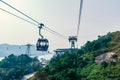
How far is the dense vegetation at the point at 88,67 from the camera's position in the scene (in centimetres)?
5103

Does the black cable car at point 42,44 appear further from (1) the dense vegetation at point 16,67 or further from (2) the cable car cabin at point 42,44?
(1) the dense vegetation at point 16,67

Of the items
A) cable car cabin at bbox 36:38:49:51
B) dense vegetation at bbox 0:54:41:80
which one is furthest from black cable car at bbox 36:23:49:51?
dense vegetation at bbox 0:54:41:80

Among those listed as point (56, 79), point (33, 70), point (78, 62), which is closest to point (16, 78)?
point (33, 70)

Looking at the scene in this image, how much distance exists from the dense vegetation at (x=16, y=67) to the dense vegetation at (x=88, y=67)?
1776cm

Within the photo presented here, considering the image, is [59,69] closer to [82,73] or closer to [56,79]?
[82,73]

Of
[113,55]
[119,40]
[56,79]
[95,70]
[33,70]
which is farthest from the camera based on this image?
[33,70]

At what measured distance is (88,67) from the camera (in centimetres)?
6231

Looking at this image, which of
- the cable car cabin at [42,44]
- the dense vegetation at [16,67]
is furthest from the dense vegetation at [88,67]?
the cable car cabin at [42,44]

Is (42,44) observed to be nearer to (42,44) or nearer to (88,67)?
(42,44)

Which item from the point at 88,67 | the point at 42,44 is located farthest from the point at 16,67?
the point at 42,44

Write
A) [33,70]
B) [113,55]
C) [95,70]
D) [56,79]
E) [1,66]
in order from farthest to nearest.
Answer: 1. [1,66]
2. [33,70]
3. [113,55]
4. [95,70]
5. [56,79]

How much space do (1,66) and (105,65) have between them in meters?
60.3

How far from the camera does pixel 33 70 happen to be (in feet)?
324

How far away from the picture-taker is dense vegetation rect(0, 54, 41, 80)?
8518 centimetres
